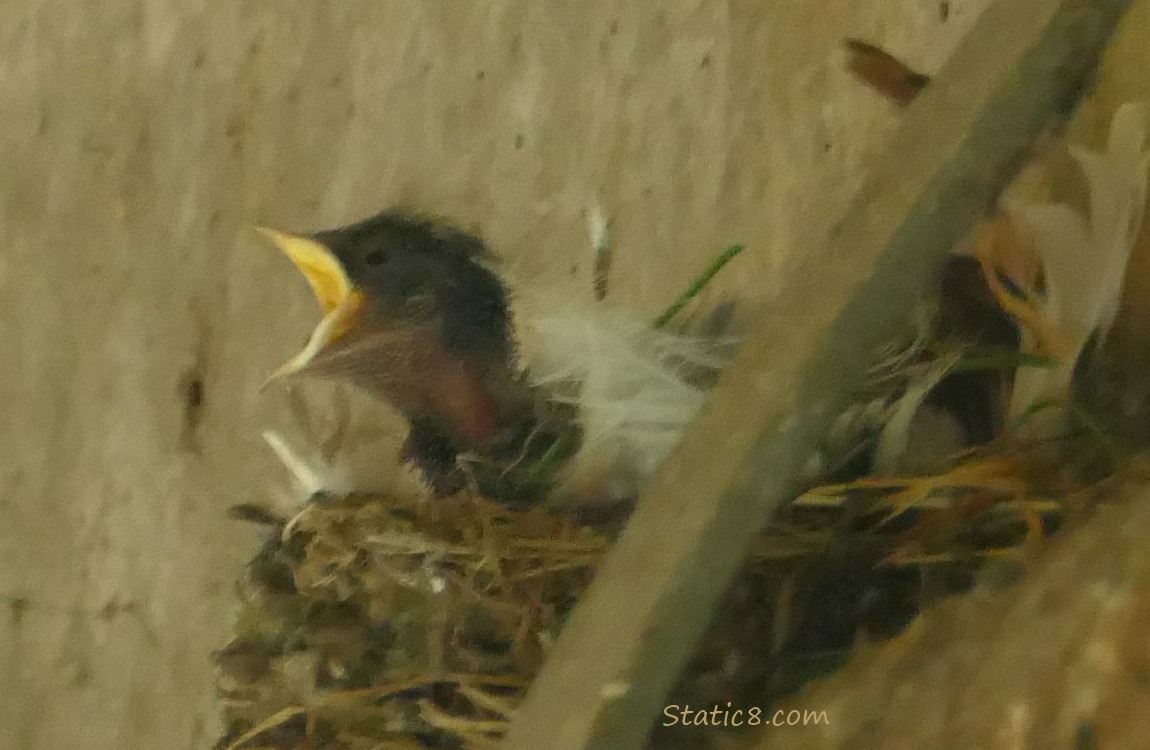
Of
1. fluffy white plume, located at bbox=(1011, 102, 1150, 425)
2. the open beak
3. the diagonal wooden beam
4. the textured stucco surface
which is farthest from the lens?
the textured stucco surface

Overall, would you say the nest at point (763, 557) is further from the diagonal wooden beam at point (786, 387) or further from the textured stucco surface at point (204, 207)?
the textured stucco surface at point (204, 207)

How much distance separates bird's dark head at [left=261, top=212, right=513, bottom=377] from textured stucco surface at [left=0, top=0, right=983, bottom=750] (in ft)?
0.94

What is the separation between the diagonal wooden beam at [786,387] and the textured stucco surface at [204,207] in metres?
0.51

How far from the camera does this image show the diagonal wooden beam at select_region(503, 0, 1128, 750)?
1.64ft

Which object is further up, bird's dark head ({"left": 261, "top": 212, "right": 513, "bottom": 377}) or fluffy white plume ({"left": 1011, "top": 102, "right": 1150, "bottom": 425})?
fluffy white plume ({"left": 1011, "top": 102, "right": 1150, "bottom": 425})

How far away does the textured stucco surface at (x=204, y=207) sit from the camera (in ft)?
3.51

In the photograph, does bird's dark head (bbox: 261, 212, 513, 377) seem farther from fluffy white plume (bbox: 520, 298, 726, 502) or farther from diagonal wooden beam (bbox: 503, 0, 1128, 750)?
diagonal wooden beam (bbox: 503, 0, 1128, 750)

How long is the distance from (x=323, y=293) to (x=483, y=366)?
0.13m

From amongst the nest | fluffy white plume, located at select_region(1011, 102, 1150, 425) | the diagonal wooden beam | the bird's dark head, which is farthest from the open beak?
fluffy white plume, located at select_region(1011, 102, 1150, 425)

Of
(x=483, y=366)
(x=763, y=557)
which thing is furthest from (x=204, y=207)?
(x=763, y=557)

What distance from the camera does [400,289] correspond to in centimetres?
74

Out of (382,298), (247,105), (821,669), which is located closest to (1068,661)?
(821,669)

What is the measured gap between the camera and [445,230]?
0.79 meters

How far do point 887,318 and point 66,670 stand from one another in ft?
3.12
